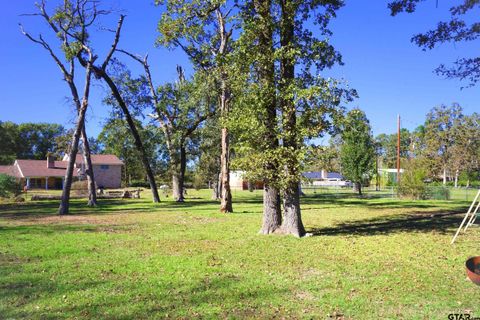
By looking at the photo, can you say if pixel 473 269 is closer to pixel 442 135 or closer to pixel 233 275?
pixel 233 275

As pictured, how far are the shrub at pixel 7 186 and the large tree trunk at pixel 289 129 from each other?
24327 mm

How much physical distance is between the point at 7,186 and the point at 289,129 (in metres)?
25.5

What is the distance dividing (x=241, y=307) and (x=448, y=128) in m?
58.7

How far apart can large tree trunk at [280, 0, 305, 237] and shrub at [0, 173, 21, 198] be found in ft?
79.8

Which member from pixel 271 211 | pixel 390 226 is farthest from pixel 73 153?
pixel 390 226

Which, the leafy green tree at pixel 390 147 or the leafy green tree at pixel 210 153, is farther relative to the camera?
the leafy green tree at pixel 390 147

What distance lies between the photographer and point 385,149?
337 ft

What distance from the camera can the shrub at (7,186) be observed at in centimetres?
2854

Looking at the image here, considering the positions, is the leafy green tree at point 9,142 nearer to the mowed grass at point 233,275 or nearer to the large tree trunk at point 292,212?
the mowed grass at point 233,275

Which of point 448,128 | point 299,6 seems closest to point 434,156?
point 448,128

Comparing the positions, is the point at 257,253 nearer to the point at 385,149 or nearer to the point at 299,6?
the point at 299,6

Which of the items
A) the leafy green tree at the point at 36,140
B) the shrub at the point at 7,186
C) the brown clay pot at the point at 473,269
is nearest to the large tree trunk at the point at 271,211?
the brown clay pot at the point at 473,269

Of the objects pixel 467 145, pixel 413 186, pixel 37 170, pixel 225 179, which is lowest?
pixel 413 186

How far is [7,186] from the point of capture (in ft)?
95.2
